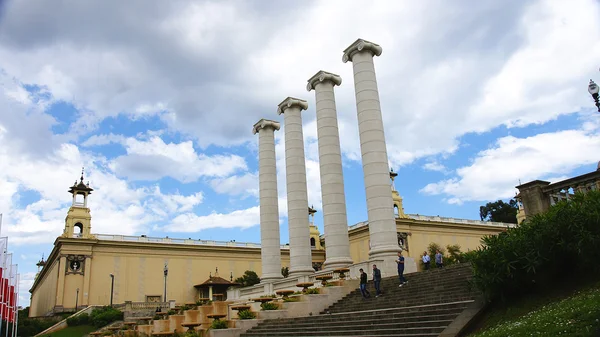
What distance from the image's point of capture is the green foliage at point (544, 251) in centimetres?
1344

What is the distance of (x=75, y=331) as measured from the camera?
43375 millimetres

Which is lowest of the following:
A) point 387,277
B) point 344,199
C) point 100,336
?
point 100,336

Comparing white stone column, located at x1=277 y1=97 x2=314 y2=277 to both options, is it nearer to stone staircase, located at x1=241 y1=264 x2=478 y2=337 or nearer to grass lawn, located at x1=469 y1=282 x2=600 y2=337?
stone staircase, located at x1=241 y1=264 x2=478 y2=337

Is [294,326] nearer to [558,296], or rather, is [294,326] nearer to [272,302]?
[272,302]

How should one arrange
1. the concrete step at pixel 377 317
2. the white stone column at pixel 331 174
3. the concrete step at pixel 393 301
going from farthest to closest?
the white stone column at pixel 331 174, the concrete step at pixel 393 301, the concrete step at pixel 377 317

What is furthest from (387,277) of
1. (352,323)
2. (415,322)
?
(415,322)

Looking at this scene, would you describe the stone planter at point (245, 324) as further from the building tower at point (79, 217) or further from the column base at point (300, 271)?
the building tower at point (79, 217)

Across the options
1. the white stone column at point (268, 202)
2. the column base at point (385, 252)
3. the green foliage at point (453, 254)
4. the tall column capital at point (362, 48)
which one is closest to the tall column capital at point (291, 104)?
the white stone column at point (268, 202)

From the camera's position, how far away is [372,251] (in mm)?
29984

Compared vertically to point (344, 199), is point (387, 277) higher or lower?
lower

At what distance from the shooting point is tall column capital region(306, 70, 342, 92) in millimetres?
37719

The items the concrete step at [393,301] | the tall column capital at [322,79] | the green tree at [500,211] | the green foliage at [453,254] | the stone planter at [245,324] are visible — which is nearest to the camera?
the concrete step at [393,301]

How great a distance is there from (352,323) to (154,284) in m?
47.7

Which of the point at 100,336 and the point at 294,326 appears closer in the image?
the point at 294,326
